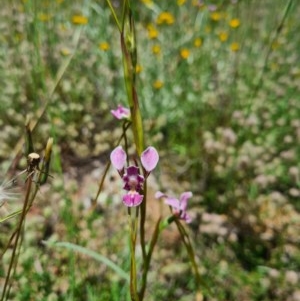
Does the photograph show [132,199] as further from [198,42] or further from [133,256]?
[198,42]

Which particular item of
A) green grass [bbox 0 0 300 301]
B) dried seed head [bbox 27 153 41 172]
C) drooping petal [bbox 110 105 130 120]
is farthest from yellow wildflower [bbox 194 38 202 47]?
dried seed head [bbox 27 153 41 172]

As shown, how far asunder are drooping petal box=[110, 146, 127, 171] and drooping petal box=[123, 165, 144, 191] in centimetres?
2

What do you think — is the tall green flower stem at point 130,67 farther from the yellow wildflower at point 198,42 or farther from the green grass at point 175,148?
the yellow wildflower at point 198,42

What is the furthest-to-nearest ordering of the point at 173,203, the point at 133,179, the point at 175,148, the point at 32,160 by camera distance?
the point at 175,148
the point at 173,203
the point at 133,179
the point at 32,160

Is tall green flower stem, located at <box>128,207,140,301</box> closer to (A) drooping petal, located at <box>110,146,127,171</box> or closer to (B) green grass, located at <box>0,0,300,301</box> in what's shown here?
(A) drooping petal, located at <box>110,146,127,171</box>

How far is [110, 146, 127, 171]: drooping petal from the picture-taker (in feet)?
1.93

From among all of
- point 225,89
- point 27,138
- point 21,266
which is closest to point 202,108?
point 225,89

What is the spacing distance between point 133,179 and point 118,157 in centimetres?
5

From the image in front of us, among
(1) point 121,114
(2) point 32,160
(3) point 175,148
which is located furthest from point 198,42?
(2) point 32,160

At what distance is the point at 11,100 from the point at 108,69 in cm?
57

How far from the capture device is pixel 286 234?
1.65 metres

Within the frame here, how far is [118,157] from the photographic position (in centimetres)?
59

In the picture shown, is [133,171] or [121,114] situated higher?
[121,114]

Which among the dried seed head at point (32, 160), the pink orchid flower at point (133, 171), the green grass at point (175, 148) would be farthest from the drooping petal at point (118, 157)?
the green grass at point (175, 148)
